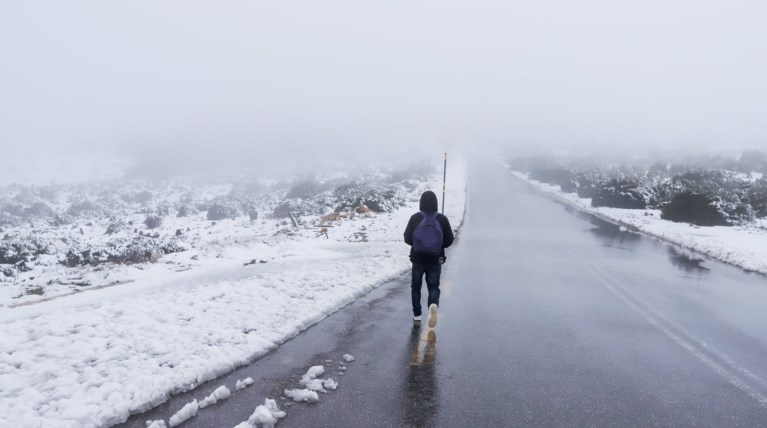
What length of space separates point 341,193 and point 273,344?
26.4 metres

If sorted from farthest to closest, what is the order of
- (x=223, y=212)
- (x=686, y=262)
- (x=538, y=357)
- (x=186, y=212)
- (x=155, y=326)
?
(x=186, y=212)
(x=223, y=212)
(x=686, y=262)
(x=155, y=326)
(x=538, y=357)

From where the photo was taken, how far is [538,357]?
563 centimetres

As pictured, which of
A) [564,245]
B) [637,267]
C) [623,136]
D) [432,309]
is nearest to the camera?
[432,309]

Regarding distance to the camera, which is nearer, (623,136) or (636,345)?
(636,345)

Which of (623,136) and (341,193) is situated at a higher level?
(623,136)

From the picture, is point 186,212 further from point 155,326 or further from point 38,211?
point 155,326

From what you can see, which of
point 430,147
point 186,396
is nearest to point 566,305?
point 186,396

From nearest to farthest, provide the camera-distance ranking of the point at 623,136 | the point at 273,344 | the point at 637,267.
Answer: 1. the point at 273,344
2. the point at 637,267
3. the point at 623,136

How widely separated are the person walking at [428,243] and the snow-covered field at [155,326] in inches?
66.6

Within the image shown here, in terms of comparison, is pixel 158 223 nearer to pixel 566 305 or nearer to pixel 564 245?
pixel 564 245

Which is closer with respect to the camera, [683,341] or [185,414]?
[185,414]

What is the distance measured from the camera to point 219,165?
64.1 m

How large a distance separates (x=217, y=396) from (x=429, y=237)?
3421 mm

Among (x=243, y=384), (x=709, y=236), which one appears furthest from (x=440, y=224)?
(x=709, y=236)
